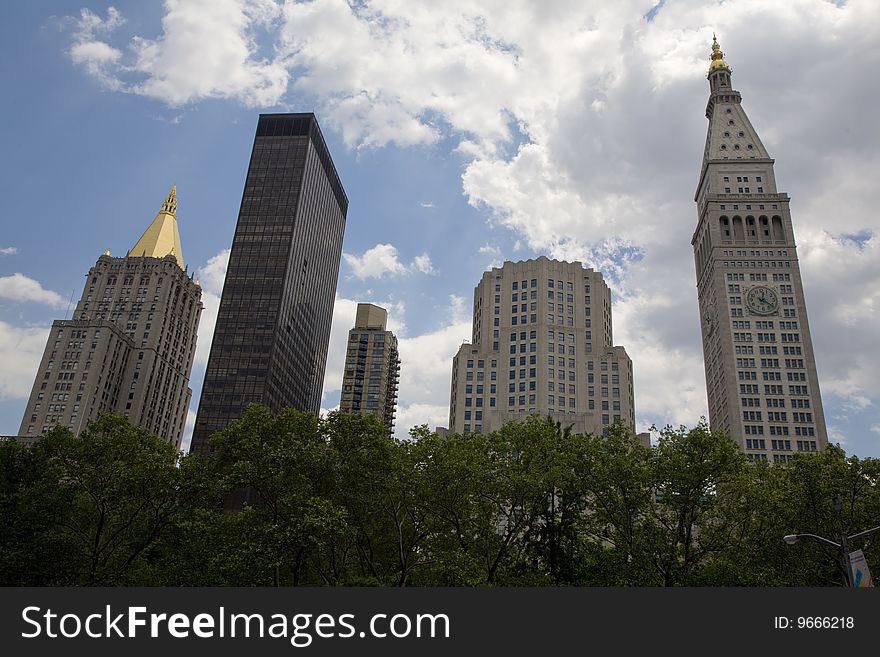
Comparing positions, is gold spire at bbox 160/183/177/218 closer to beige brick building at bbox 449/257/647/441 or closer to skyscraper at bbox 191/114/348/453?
skyscraper at bbox 191/114/348/453

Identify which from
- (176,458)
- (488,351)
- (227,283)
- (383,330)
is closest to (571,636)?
(176,458)

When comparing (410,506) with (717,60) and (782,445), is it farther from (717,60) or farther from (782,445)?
(717,60)

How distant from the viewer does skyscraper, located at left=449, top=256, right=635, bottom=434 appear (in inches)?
4296

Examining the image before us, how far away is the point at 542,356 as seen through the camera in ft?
366

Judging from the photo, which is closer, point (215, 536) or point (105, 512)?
point (215, 536)

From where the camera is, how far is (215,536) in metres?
33.4

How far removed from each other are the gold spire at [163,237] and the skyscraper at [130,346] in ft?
0.78

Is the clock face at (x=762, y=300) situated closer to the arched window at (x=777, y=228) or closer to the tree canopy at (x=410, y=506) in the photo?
the arched window at (x=777, y=228)

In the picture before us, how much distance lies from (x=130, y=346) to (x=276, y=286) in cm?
3993

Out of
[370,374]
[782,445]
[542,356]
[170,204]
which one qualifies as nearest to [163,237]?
[170,204]

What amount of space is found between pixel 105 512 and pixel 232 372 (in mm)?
87861

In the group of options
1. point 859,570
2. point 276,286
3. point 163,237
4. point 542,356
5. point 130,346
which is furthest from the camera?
point 163,237

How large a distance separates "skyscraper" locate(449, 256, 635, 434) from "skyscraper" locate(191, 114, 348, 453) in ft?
118

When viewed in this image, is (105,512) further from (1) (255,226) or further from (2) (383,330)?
(2) (383,330)
